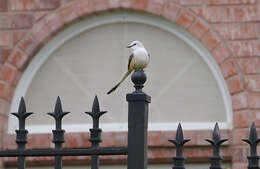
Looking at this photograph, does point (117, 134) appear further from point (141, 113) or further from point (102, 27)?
point (141, 113)

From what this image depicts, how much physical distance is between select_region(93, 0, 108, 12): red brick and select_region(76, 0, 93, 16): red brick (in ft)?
0.15

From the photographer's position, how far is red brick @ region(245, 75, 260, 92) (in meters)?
9.14

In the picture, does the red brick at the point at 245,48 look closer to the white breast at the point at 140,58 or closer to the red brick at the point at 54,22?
the red brick at the point at 54,22

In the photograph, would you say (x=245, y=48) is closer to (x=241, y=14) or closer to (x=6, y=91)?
(x=241, y=14)

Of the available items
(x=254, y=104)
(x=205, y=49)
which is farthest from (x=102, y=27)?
(x=254, y=104)

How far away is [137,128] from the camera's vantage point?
3943mm

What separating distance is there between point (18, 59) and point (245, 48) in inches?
99.9

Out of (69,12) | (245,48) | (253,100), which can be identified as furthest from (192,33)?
(69,12)

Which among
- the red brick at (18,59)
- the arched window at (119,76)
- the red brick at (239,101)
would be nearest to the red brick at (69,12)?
the arched window at (119,76)

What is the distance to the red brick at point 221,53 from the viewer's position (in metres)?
9.28

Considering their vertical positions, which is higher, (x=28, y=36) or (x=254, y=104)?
(x=28, y=36)

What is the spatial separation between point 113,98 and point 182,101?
782mm

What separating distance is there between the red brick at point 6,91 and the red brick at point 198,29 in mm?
2129

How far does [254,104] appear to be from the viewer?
9.11 metres
